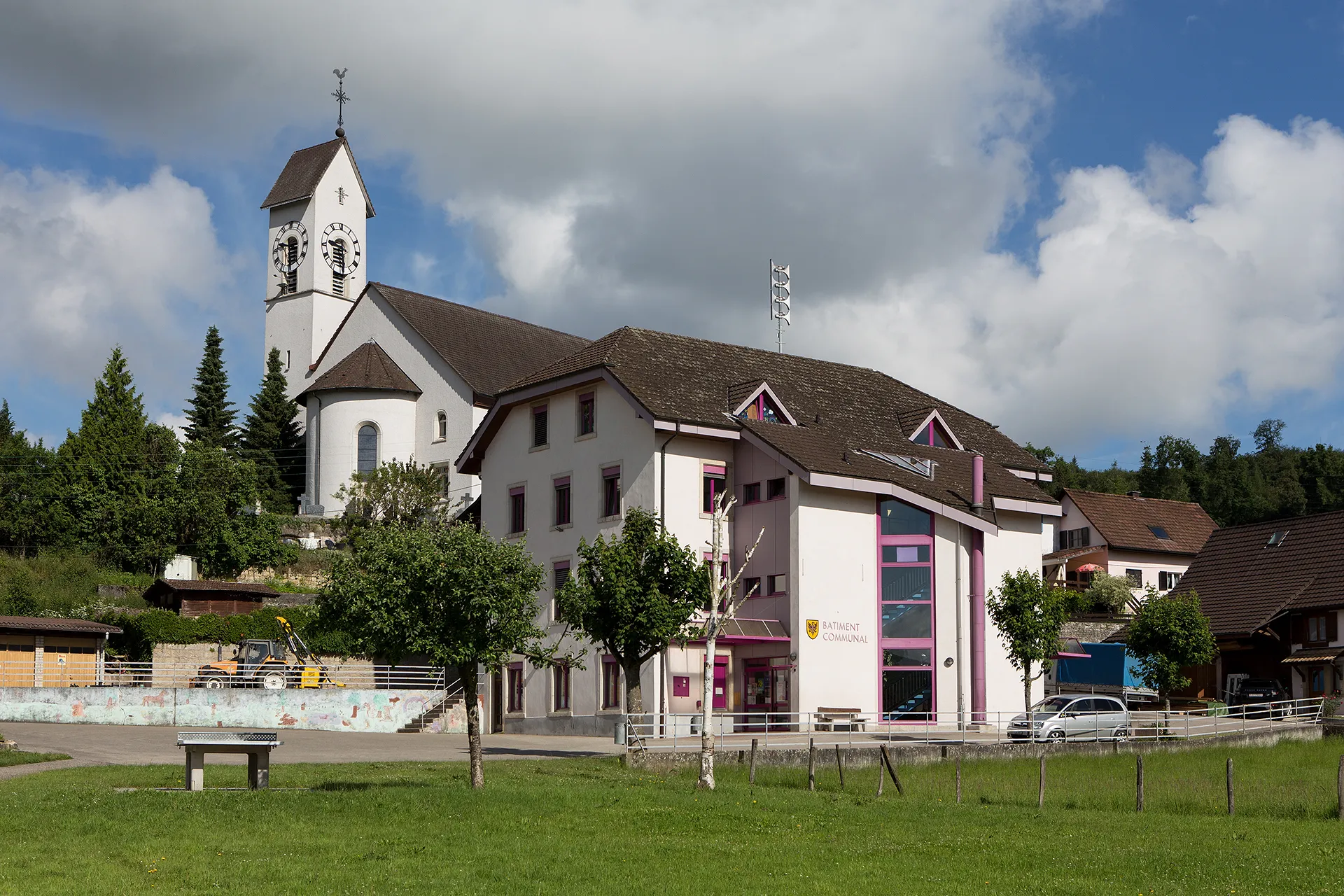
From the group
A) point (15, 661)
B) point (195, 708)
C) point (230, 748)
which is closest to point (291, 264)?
point (15, 661)

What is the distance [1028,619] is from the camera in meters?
42.9

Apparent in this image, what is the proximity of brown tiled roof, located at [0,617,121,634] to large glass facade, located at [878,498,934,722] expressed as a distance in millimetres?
24830

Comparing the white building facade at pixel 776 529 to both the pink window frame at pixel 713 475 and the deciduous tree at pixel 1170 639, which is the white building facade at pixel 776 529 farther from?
the deciduous tree at pixel 1170 639

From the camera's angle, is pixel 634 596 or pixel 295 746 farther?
pixel 295 746

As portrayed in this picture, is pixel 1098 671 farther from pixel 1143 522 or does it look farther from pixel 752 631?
pixel 1143 522

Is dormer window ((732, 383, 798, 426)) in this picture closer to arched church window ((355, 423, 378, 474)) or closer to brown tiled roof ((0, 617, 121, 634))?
brown tiled roof ((0, 617, 121, 634))

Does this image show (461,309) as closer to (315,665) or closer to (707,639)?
(315,665)

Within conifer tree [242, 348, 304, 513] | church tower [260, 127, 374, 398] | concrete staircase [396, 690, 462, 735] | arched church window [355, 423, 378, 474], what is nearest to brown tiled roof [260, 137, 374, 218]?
church tower [260, 127, 374, 398]

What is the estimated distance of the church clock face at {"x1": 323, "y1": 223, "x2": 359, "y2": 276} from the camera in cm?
9244

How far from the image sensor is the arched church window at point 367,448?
7350 centimetres

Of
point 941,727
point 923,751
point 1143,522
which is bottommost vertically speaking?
point 941,727

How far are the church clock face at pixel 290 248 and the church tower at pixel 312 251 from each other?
0.14ft

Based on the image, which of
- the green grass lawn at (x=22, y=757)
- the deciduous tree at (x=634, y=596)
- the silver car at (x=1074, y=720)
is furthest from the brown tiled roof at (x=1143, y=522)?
the green grass lawn at (x=22, y=757)

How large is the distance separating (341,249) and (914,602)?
57830mm
